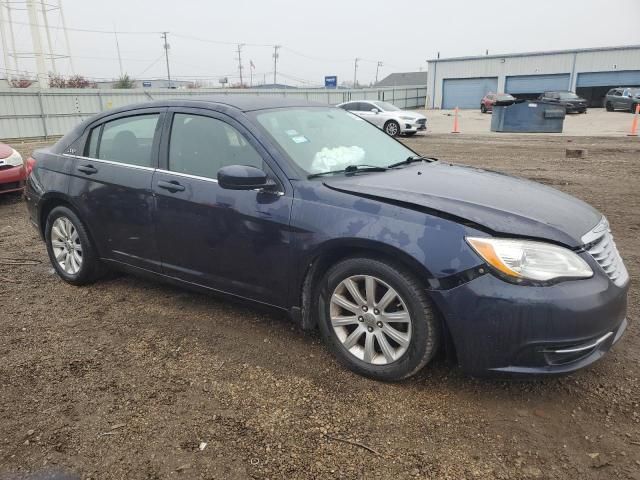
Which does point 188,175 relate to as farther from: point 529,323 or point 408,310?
point 529,323

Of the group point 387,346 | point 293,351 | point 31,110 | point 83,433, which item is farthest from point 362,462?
point 31,110

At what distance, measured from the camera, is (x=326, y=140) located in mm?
3658

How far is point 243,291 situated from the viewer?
3434 millimetres

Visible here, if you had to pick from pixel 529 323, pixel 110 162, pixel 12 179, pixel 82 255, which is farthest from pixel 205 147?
pixel 12 179

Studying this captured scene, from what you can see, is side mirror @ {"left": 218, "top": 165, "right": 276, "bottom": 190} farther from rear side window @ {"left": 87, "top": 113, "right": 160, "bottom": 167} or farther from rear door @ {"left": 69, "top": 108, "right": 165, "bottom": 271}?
rear side window @ {"left": 87, "top": 113, "right": 160, "bottom": 167}

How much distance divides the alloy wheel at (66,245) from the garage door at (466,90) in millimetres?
48584

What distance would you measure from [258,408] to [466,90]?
51.3 metres

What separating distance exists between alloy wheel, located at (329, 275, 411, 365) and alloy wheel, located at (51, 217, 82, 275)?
2.65 meters

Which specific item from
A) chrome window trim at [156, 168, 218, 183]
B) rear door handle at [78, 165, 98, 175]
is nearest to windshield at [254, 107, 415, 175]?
chrome window trim at [156, 168, 218, 183]

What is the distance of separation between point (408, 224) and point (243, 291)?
4.21 feet

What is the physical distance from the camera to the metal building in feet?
138

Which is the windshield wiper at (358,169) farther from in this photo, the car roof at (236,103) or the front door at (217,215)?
the car roof at (236,103)

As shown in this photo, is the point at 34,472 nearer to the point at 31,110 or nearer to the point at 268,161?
the point at 268,161

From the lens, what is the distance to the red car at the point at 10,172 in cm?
794
